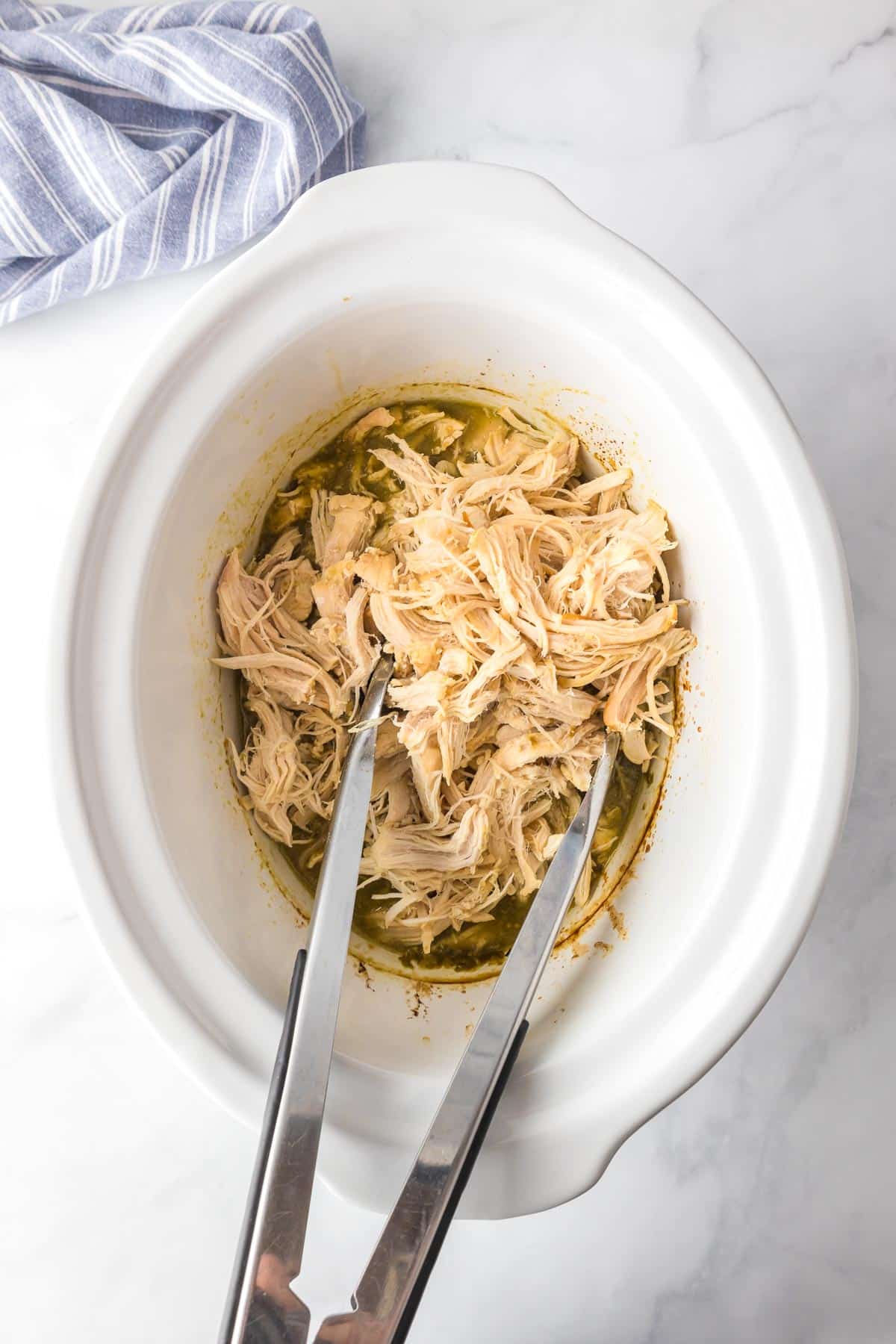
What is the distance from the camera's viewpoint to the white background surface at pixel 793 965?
1.21m

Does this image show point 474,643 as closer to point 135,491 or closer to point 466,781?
point 466,781

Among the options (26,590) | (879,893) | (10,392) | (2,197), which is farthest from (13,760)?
(879,893)

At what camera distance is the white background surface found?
3.96 feet

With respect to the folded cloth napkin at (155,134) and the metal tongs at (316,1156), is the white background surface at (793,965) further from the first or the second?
the metal tongs at (316,1156)

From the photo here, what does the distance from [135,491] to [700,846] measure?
622 mm

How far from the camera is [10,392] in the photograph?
4.12 feet

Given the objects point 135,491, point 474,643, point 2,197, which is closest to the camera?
point 135,491

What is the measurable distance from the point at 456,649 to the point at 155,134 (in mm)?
794

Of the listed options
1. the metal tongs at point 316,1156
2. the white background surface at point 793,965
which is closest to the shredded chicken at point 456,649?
the metal tongs at point 316,1156

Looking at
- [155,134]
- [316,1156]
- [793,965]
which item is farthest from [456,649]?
[155,134]

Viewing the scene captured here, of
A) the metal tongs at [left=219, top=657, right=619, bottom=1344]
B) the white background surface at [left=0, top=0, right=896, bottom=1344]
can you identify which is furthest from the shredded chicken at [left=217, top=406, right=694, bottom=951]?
the white background surface at [left=0, top=0, right=896, bottom=1344]

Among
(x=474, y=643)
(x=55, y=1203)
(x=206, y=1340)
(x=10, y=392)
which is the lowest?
(x=206, y=1340)

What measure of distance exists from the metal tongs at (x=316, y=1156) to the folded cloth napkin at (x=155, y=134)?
821mm

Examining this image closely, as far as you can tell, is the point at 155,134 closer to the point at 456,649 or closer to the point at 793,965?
the point at 456,649
